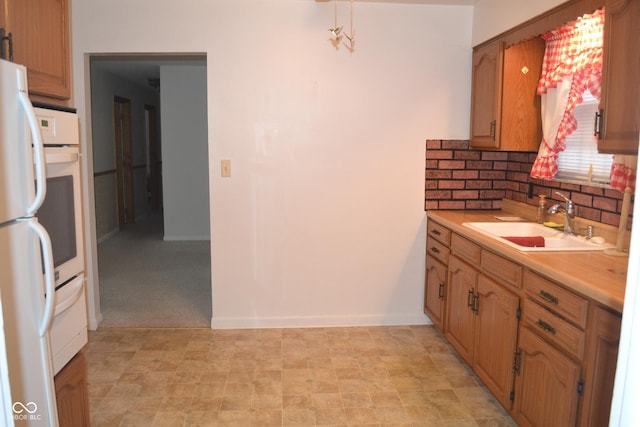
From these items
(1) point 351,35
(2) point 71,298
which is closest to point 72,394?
(2) point 71,298

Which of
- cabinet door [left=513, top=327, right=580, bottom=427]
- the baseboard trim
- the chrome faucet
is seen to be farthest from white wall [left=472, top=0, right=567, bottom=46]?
the baseboard trim

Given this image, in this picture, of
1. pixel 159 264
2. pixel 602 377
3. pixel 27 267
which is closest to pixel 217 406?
pixel 27 267

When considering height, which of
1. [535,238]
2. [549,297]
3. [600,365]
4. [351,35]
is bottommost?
[600,365]

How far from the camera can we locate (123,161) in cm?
848

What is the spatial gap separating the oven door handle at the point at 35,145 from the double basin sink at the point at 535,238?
205cm

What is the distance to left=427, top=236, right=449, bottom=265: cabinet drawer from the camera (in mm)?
3504

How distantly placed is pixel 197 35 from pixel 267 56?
51cm

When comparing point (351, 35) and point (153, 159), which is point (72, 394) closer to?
point (351, 35)

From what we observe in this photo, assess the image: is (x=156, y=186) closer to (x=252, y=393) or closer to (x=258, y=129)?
(x=258, y=129)

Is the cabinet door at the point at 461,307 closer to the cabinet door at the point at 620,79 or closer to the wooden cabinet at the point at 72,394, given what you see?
the cabinet door at the point at 620,79

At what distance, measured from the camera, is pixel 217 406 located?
2.76 m

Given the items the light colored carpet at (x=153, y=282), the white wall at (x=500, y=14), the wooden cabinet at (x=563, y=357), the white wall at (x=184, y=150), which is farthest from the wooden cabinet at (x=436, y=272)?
the white wall at (x=184, y=150)

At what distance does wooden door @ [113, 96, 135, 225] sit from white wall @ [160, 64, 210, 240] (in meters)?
1.40

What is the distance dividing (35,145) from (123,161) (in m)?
7.37
